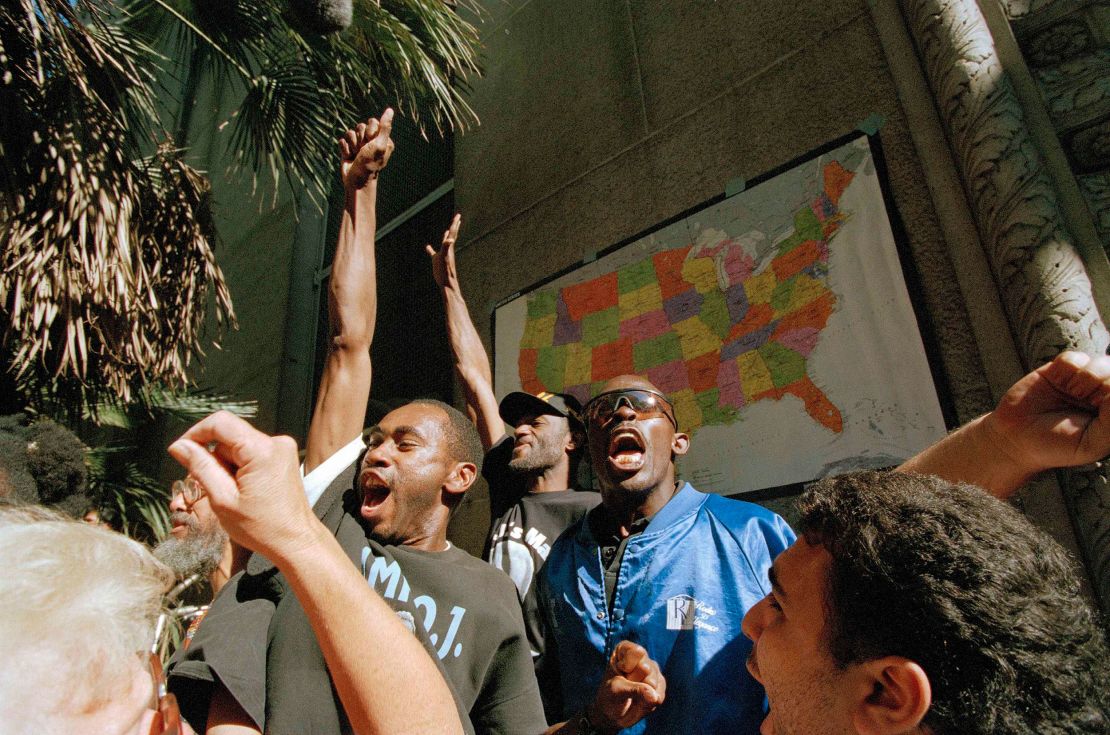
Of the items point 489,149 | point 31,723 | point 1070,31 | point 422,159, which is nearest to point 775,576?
point 31,723

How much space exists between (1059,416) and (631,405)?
1302 millimetres

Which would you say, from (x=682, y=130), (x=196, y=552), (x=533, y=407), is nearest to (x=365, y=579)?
(x=533, y=407)

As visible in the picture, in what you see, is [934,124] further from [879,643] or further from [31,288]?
[31,288]

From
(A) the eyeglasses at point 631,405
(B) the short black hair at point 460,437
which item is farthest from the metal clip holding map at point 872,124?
(B) the short black hair at point 460,437

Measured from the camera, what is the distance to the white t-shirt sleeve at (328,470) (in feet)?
5.77

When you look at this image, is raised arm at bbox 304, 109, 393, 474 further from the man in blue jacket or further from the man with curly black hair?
the man with curly black hair

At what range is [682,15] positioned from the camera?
3986 mm

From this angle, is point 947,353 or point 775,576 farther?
point 947,353

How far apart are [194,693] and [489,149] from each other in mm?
4599

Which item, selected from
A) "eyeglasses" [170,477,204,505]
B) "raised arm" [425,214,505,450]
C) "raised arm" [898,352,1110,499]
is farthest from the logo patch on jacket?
"eyeglasses" [170,477,204,505]

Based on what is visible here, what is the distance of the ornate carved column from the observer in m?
2.07

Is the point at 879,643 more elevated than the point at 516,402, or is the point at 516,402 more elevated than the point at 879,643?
the point at 516,402

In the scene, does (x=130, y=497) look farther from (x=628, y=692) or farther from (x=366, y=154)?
(x=628, y=692)

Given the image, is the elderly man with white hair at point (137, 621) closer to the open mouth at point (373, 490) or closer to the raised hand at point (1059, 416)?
the open mouth at point (373, 490)
